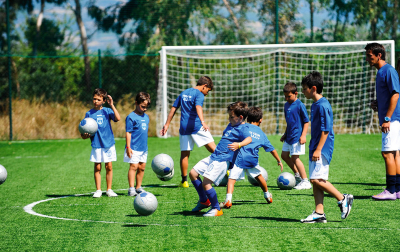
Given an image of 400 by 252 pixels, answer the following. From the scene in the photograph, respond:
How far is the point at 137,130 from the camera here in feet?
23.7

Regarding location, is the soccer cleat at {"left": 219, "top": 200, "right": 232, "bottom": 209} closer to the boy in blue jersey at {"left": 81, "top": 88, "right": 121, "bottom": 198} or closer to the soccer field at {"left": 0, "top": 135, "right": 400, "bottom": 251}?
the soccer field at {"left": 0, "top": 135, "right": 400, "bottom": 251}

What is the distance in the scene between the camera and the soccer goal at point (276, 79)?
17500mm

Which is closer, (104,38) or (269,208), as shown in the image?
(269,208)

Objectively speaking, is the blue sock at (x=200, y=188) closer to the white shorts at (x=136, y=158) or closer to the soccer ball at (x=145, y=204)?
the soccer ball at (x=145, y=204)

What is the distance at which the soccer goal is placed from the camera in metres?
17.5

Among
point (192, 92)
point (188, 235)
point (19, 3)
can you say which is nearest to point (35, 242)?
point (188, 235)

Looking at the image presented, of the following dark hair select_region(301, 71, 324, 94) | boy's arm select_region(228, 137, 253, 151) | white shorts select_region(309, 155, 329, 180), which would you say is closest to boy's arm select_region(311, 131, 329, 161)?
white shorts select_region(309, 155, 329, 180)

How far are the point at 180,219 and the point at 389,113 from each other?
3.15 meters

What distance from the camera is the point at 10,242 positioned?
478 cm

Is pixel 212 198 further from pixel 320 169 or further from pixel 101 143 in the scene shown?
pixel 101 143

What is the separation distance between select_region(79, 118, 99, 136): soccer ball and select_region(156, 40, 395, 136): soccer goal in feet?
33.3

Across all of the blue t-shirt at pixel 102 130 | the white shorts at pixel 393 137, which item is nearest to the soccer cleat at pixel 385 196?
the white shorts at pixel 393 137

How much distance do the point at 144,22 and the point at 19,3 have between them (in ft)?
26.7

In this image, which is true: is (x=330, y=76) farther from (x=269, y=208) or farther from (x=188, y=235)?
(x=188, y=235)
